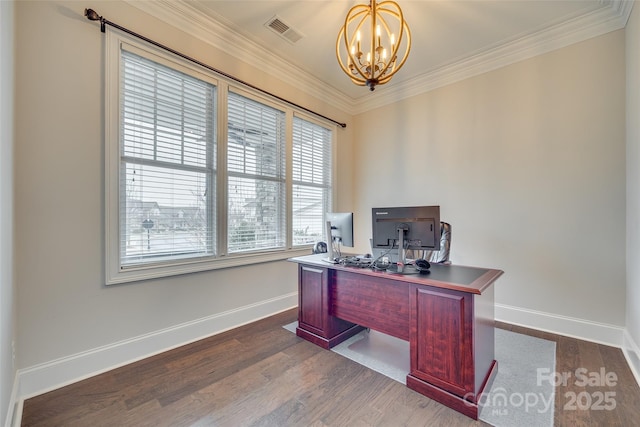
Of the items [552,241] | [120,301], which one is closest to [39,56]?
[120,301]

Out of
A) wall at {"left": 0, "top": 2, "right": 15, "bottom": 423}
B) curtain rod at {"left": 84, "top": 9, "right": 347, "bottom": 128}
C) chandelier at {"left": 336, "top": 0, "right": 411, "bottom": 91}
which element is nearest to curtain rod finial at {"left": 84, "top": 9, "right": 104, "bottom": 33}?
curtain rod at {"left": 84, "top": 9, "right": 347, "bottom": 128}

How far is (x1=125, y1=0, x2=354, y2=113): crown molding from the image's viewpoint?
2.46 m

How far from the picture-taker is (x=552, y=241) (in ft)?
9.31

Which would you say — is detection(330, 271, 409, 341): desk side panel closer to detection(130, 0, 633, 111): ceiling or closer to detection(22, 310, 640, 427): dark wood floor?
detection(22, 310, 640, 427): dark wood floor

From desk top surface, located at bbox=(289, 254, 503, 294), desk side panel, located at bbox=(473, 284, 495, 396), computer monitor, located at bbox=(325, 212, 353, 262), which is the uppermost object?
computer monitor, located at bbox=(325, 212, 353, 262)

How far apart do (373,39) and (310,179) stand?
2.18m

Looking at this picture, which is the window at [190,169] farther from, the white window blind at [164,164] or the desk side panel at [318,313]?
the desk side panel at [318,313]

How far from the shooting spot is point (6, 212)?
4.91 feet

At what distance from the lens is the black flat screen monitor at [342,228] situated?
2471 mm

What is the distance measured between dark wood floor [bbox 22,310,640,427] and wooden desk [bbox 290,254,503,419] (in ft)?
0.47

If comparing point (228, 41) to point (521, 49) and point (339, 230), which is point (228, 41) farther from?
point (521, 49)

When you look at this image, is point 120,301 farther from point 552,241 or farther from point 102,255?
point 552,241

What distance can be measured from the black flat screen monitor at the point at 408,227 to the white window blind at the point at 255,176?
151cm

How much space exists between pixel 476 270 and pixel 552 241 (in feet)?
4.57
